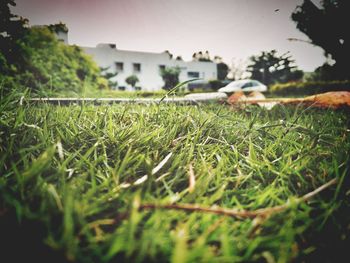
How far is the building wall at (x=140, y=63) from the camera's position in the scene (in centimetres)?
4194

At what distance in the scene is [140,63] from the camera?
1746 inches

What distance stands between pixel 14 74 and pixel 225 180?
5.28 metres

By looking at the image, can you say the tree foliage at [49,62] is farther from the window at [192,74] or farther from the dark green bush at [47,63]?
the window at [192,74]

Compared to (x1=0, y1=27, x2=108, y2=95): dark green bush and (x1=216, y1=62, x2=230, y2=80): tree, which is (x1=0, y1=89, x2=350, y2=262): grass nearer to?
(x1=0, y1=27, x2=108, y2=95): dark green bush

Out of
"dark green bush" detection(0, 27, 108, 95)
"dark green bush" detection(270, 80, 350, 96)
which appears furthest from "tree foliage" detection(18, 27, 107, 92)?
"dark green bush" detection(270, 80, 350, 96)

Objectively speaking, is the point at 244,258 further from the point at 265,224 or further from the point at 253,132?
the point at 253,132

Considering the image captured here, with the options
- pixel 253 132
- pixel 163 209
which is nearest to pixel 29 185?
pixel 163 209

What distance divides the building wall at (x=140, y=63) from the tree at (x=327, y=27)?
21084mm

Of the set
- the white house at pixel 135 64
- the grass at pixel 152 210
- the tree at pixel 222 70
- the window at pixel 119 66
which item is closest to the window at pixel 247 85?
the white house at pixel 135 64

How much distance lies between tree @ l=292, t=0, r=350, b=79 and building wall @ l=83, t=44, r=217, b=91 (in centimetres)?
2108

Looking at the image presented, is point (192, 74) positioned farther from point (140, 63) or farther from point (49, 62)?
point (49, 62)

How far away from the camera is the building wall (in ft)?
138

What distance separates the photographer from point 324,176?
2.80 ft

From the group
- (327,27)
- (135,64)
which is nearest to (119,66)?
(135,64)
